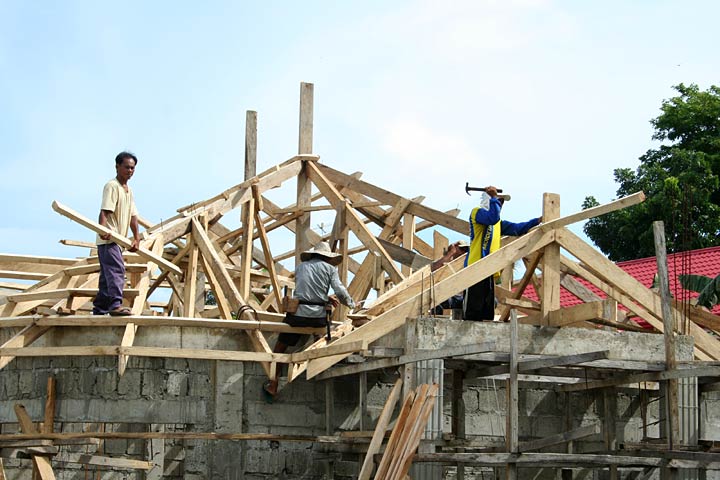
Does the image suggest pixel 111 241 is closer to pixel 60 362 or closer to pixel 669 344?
pixel 60 362

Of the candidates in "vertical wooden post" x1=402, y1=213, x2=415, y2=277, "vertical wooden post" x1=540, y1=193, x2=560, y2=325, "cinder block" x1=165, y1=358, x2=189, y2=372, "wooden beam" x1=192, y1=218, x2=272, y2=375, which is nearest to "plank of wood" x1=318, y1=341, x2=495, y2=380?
"wooden beam" x1=192, y1=218, x2=272, y2=375

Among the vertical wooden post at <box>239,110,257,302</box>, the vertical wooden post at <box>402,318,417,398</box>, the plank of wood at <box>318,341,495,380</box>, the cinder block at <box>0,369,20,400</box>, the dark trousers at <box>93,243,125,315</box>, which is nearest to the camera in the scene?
the plank of wood at <box>318,341,495,380</box>

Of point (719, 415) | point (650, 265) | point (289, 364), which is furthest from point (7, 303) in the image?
point (650, 265)

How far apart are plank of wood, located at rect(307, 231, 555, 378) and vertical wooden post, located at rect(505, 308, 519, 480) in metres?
0.86

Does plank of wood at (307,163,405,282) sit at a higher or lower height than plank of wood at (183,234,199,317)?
higher

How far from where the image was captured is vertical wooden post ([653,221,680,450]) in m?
12.1

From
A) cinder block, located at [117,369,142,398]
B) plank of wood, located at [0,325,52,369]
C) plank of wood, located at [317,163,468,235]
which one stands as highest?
plank of wood, located at [317,163,468,235]

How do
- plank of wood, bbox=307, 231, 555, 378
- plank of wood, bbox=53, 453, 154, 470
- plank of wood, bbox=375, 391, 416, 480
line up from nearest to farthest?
1. plank of wood, bbox=375, 391, 416, 480
2. plank of wood, bbox=307, 231, 555, 378
3. plank of wood, bbox=53, 453, 154, 470

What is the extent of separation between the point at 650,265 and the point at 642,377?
12.6 m

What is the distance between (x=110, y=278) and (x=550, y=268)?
15.3 feet

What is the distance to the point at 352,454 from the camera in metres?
13.0

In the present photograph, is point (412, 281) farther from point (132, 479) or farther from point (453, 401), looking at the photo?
point (132, 479)

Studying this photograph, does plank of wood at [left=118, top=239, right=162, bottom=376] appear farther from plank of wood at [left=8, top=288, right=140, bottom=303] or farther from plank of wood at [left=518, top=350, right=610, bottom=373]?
plank of wood at [left=518, top=350, right=610, bottom=373]

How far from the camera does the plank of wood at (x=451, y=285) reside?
1170 cm
